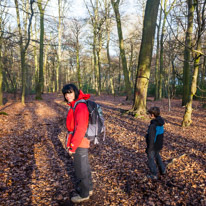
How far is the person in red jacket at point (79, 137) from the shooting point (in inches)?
111

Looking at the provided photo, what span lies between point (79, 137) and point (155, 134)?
1639 millimetres

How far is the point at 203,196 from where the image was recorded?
316 centimetres

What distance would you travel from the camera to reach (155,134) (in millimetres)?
3539

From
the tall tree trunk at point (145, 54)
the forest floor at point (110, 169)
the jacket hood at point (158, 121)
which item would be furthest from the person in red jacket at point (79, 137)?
the tall tree trunk at point (145, 54)

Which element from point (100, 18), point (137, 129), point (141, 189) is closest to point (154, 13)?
point (137, 129)

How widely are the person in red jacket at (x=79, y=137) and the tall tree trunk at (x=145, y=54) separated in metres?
6.38

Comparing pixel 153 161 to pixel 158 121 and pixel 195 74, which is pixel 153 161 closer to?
pixel 158 121

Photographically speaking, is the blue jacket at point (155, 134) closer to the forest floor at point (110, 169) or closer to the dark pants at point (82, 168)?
the forest floor at point (110, 169)

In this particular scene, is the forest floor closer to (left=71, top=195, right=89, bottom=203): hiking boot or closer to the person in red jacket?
(left=71, top=195, right=89, bottom=203): hiking boot

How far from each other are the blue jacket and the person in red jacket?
137cm

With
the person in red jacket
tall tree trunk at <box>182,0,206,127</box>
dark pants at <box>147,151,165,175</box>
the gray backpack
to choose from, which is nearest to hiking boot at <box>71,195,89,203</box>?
the person in red jacket

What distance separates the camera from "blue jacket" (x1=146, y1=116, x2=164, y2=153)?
11.6ft

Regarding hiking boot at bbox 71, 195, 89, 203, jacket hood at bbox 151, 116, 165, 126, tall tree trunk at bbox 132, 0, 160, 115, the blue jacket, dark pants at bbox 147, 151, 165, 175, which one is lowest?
hiking boot at bbox 71, 195, 89, 203

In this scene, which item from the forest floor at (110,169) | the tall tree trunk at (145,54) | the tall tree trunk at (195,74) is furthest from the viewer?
the tall tree trunk at (145,54)
